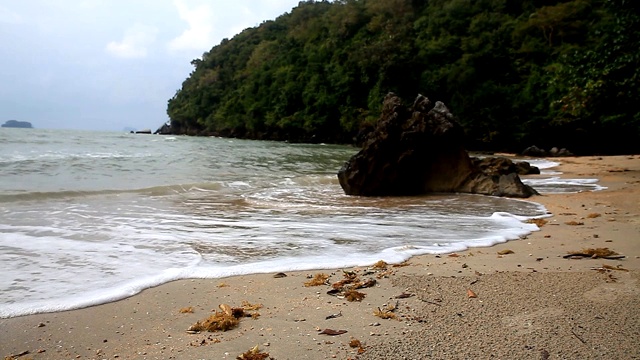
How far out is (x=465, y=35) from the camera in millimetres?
45688

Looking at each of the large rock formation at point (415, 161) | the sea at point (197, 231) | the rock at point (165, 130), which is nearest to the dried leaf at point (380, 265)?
the sea at point (197, 231)

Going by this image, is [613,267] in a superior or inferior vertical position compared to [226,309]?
superior

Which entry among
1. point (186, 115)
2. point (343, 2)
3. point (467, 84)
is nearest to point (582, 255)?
point (467, 84)

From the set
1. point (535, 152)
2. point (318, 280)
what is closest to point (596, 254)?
point (318, 280)

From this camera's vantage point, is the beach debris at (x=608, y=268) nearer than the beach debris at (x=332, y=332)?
No

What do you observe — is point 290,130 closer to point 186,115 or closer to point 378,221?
point 186,115

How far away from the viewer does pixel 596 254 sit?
4.30m

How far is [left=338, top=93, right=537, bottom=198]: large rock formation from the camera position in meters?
10.9

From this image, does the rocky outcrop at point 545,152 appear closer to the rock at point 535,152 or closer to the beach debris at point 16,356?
the rock at point 535,152

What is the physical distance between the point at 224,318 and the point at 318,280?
3.45 ft

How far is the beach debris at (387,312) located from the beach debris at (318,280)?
75cm

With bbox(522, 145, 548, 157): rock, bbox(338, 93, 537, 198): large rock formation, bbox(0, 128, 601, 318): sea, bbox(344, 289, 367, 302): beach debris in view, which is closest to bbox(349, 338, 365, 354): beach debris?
bbox(344, 289, 367, 302): beach debris

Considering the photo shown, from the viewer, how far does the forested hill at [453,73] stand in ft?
45.7

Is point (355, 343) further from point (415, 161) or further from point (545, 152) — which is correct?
point (545, 152)
